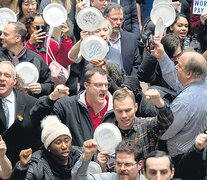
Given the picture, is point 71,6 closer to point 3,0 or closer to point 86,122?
point 3,0

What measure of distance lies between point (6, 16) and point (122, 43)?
68.8 inches

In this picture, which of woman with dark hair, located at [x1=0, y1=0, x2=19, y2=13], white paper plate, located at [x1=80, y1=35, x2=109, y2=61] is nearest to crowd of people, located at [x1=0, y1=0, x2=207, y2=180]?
white paper plate, located at [x1=80, y1=35, x2=109, y2=61]

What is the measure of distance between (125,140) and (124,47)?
114 inches

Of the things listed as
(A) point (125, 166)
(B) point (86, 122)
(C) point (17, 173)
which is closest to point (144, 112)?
(B) point (86, 122)

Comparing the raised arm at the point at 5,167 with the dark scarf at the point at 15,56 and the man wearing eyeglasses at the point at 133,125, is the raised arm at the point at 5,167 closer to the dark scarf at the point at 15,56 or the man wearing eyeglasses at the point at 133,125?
the man wearing eyeglasses at the point at 133,125

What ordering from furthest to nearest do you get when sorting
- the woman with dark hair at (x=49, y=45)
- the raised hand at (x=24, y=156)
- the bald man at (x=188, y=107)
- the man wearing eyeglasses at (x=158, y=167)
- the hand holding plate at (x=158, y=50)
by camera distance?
the woman with dark hair at (x=49, y=45), the hand holding plate at (x=158, y=50), the bald man at (x=188, y=107), the raised hand at (x=24, y=156), the man wearing eyeglasses at (x=158, y=167)

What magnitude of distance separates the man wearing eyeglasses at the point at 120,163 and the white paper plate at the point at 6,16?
3431mm

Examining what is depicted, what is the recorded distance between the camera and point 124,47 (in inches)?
328

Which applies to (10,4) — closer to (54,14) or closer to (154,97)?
(54,14)

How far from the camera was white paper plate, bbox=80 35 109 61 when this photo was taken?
23.7ft

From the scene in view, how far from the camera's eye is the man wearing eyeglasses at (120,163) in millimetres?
5332

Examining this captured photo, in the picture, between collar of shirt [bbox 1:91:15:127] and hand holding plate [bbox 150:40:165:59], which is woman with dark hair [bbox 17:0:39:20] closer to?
collar of shirt [bbox 1:91:15:127]

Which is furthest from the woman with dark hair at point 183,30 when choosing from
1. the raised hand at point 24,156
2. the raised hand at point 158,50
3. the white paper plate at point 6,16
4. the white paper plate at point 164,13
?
the raised hand at point 24,156

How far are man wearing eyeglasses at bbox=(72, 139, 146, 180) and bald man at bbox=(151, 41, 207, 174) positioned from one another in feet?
1.88
